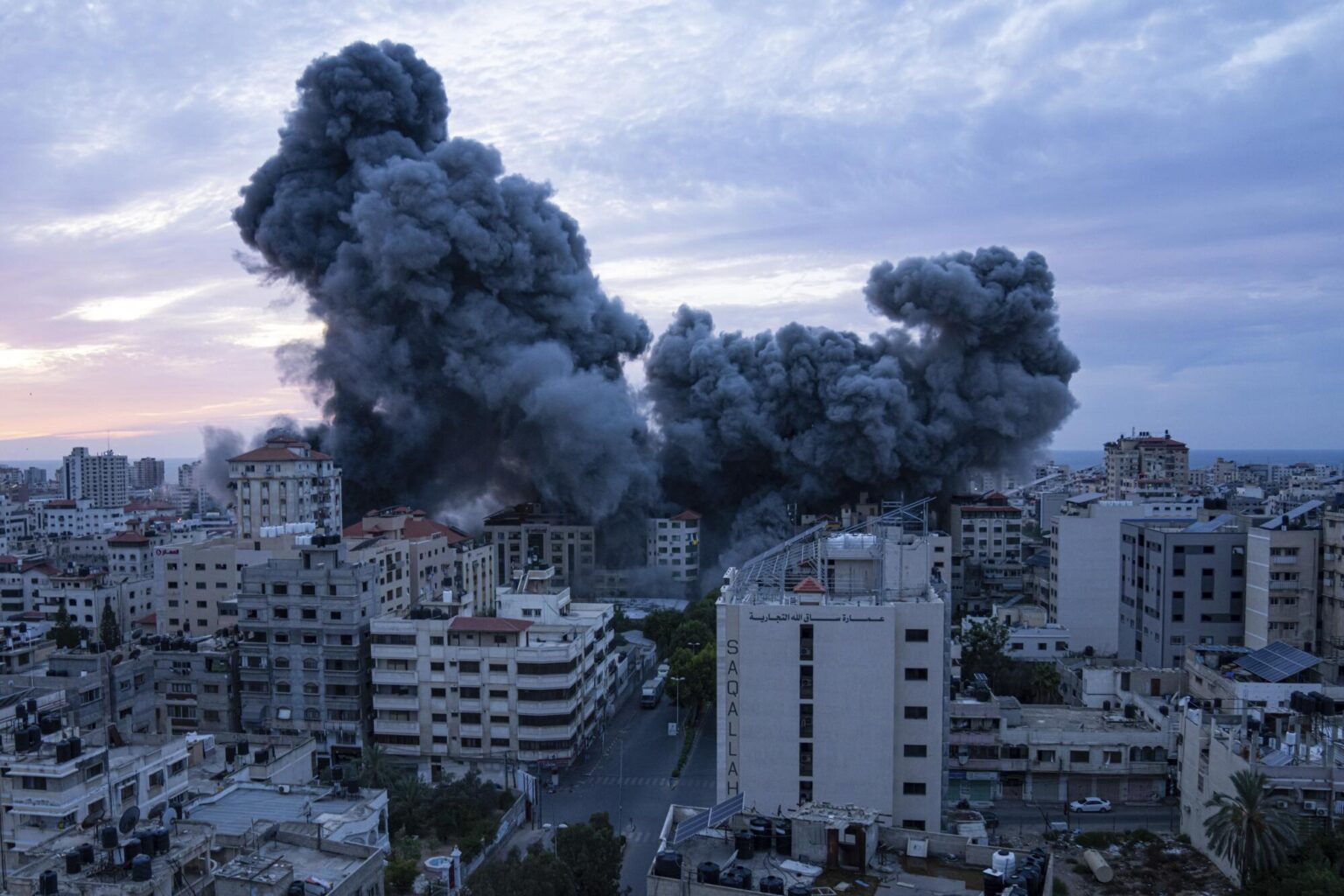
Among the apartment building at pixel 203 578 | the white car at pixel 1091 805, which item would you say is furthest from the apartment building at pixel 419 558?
the white car at pixel 1091 805

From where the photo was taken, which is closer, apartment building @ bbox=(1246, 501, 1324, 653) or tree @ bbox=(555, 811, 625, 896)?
tree @ bbox=(555, 811, 625, 896)

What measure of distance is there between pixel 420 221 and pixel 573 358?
10028 mm

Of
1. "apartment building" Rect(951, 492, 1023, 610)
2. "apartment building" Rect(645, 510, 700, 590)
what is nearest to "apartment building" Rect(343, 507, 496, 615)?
"apartment building" Rect(645, 510, 700, 590)

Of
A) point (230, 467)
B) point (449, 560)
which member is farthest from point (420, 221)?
point (449, 560)

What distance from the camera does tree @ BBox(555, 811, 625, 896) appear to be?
19.7m

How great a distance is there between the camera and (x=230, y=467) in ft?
168

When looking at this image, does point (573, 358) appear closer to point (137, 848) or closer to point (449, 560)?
point (449, 560)

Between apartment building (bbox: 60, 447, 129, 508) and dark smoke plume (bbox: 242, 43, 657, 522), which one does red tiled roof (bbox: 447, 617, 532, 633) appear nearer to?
dark smoke plume (bbox: 242, 43, 657, 522)

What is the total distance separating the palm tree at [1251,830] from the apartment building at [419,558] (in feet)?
70.9

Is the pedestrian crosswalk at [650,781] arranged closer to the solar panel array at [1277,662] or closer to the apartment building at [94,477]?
the solar panel array at [1277,662]

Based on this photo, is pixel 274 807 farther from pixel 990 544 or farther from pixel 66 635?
pixel 990 544

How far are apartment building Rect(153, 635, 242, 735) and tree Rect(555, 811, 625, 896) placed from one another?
12.7m

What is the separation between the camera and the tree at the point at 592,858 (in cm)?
1969

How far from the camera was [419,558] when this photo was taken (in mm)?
41969
